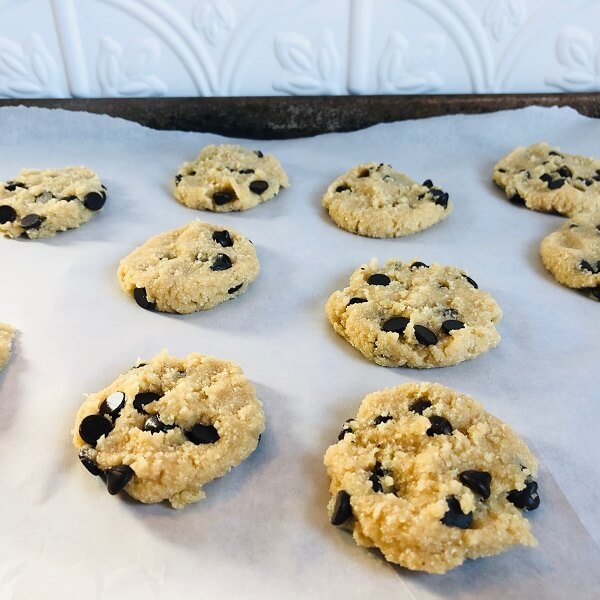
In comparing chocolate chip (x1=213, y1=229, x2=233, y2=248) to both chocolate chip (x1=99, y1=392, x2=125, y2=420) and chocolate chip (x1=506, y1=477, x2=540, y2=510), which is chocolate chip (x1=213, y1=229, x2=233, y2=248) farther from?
chocolate chip (x1=506, y1=477, x2=540, y2=510)

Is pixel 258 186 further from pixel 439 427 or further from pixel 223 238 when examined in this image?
pixel 439 427

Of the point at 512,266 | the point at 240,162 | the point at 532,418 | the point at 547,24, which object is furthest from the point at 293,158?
the point at 532,418

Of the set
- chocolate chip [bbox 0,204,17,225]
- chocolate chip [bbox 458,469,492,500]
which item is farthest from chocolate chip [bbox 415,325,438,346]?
chocolate chip [bbox 0,204,17,225]

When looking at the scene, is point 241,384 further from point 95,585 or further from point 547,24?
point 547,24

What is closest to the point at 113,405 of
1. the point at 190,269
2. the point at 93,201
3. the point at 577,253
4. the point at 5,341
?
the point at 5,341

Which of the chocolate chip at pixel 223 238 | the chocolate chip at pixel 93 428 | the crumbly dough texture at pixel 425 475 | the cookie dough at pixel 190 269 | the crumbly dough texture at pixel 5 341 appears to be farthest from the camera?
the chocolate chip at pixel 223 238

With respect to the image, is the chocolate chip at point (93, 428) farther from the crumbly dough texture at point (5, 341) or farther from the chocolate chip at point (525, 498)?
the chocolate chip at point (525, 498)

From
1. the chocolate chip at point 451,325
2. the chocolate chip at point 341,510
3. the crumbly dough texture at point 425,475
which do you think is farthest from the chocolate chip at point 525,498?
the chocolate chip at point 451,325
